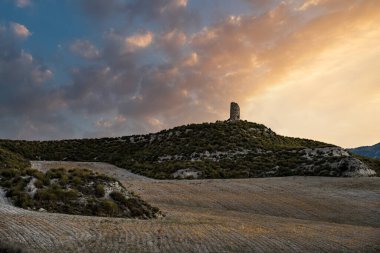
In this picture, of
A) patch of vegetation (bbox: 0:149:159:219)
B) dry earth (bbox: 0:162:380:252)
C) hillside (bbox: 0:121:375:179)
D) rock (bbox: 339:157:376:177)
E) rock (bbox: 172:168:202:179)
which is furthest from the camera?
hillside (bbox: 0:121:375:179)

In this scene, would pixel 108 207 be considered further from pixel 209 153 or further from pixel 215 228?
pixel 209 153

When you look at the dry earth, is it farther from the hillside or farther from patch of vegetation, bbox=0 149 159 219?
the hillside

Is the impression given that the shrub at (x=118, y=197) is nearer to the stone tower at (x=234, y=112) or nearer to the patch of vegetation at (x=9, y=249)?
the patch of vegetation at (x=9, y=249)

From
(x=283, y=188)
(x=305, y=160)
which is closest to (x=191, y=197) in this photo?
(x=283, y=188)

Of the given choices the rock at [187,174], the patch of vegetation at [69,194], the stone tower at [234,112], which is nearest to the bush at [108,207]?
the patch of vegetation at [69,194]

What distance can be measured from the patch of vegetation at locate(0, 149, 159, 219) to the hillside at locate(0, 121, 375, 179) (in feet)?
93.3

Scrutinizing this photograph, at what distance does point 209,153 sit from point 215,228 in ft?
166

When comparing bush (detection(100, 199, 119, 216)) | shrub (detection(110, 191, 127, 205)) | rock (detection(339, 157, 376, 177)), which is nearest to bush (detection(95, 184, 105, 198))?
shrub (detection(110, 191, 127, 205))

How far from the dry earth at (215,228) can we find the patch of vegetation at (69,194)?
5.92 feet

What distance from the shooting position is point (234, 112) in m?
95.1

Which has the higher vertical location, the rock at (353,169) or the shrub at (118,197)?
the rock at (353,169)

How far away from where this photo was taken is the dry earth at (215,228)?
13711mm

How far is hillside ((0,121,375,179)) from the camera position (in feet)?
176

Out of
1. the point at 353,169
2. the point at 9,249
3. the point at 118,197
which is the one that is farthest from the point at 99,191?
the point at 353,169
